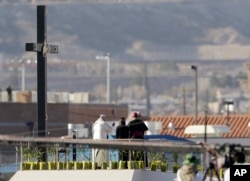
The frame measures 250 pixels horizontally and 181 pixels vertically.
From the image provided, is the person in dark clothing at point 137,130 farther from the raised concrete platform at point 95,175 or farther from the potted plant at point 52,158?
the potted plant at point 52,158

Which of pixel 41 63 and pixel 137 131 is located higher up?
pixel 41 63

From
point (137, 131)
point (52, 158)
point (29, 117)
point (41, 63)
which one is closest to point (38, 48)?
point (41, 63)

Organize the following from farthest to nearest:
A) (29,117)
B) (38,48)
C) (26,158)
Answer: (29,117)
(38,48)
(26,158)

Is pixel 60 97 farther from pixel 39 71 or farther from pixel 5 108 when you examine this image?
pixel 39 71

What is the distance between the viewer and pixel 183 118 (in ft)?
273

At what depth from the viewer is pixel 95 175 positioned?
2667 cm

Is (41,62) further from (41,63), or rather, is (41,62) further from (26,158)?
(26,158)

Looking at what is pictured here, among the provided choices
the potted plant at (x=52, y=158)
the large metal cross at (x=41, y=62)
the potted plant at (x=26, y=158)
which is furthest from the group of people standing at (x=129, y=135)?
the large metal cross at (x=41, y=62)

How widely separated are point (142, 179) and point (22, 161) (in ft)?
8.19

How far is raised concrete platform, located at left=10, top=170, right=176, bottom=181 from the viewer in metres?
26.3

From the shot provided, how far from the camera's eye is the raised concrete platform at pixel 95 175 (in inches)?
1035

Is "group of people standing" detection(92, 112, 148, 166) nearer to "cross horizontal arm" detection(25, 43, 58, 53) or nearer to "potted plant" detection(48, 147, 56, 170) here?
"potted plant" detection(48, 147, 56, 170)

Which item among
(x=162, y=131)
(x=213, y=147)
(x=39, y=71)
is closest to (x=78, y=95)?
(x=162, y=131)

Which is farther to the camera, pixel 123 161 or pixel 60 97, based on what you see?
pixel 60 97
